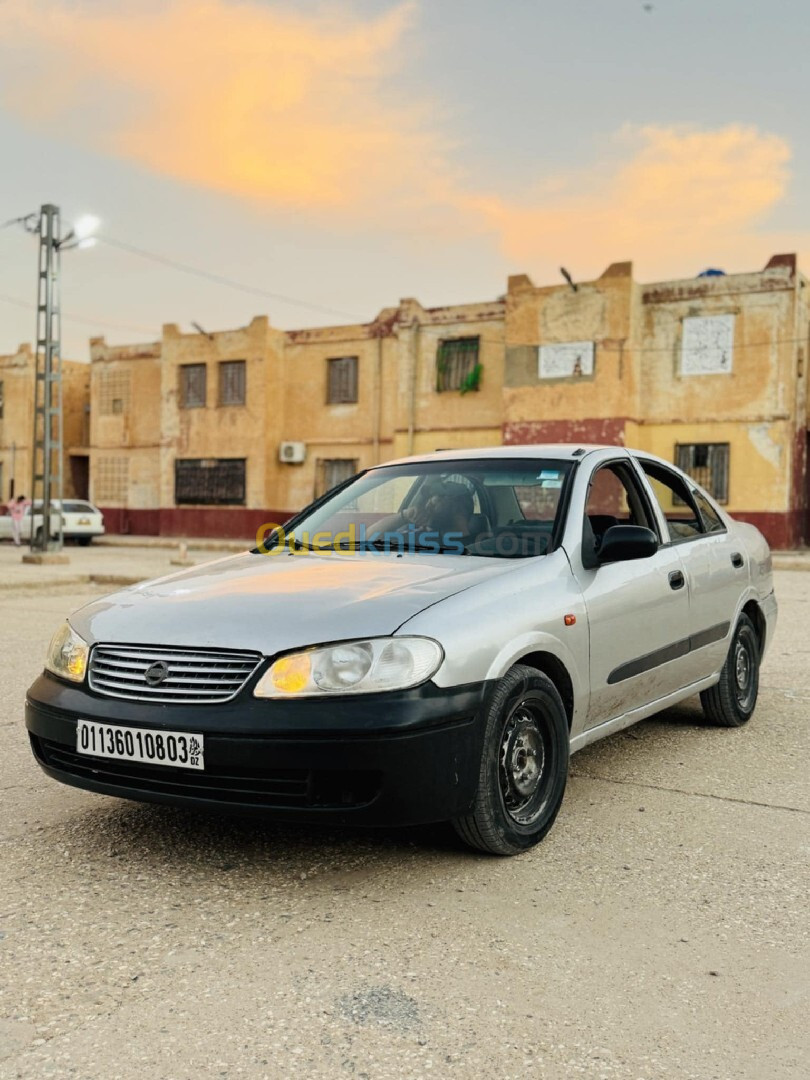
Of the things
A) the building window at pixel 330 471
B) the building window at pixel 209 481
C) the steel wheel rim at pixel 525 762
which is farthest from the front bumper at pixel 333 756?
the building window at pixel 209 481

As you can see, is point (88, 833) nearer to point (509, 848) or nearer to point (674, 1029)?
point (509, 848)

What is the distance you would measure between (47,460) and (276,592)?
58.3 feet

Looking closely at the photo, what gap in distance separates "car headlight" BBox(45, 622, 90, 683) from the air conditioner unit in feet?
96.9

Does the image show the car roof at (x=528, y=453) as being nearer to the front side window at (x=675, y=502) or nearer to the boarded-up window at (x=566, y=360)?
the front side window at (x=675, y=502)

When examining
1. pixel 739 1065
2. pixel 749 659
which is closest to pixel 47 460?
pixel 749 659

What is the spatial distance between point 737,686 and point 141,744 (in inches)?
150

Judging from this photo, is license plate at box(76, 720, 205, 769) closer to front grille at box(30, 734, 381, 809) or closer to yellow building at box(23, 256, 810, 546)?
front grille at box(30, 734, 381, 809)

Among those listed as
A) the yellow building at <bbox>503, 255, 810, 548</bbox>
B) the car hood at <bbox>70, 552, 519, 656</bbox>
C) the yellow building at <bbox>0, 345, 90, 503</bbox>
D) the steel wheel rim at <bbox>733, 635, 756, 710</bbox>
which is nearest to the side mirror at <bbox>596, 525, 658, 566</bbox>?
the car hood at <bbox>70, 552, 519, 656</bbox>

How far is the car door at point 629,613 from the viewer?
4355mm

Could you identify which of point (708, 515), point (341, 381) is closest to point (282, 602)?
point (708, 515)

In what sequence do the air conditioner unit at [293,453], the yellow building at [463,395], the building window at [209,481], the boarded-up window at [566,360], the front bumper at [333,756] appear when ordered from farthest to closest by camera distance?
the building window at [209,481] → the air conditioner unit at [293,453] → the boarded-up window at [566,360] → the yellow building at [463,395] → the front bumper at [333,756]

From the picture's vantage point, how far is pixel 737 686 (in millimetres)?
6070

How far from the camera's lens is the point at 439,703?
11.0 feet

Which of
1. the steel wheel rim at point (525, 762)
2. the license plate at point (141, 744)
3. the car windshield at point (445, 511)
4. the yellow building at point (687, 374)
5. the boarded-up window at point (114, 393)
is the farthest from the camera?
the boarded-up window at point (114, 393)
